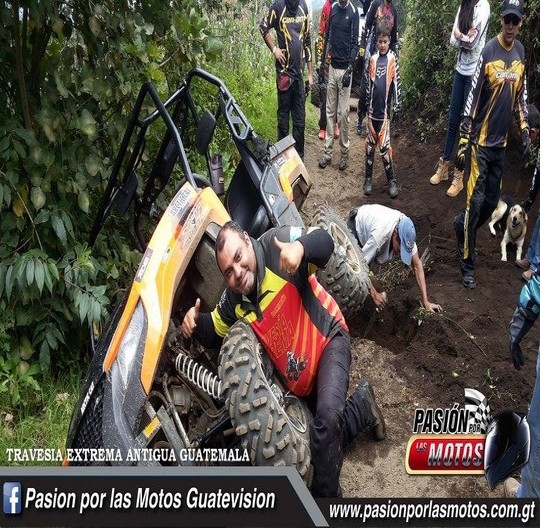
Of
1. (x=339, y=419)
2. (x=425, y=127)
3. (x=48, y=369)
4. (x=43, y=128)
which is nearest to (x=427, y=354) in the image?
(x=339, y=419)

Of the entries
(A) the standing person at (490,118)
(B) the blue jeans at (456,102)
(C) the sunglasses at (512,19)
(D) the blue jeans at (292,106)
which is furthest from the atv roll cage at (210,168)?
(B) the blue jeans at (456,102)

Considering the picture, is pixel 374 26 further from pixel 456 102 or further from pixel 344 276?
pixel 344 276

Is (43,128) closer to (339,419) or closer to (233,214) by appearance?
(233,214)

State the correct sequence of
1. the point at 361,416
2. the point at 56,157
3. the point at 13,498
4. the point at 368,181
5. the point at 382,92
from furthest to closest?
1. the point at 368,181
2. the point at 382,92
3. the point at 56,157
4. the point at 361,416
5. the point at 13,498

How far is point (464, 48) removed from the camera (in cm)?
695

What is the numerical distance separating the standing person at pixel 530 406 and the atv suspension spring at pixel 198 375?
1.53 metres

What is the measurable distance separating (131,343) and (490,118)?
382cm

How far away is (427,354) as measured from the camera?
15.0 feet

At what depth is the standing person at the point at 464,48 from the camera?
6.81 metres

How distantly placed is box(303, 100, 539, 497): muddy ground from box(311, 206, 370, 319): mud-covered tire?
1.98 feet

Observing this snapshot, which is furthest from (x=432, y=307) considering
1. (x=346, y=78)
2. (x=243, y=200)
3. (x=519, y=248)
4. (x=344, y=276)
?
(x=346, y=78)

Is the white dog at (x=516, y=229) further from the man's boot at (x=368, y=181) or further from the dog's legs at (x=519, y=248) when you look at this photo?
the man's boot at (x=368, y=181)

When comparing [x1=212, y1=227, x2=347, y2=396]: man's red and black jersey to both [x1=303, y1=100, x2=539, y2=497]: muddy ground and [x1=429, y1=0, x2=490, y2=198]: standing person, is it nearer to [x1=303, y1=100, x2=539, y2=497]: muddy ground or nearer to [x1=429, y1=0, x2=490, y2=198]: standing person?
[x1=303, y1=100, x2=539, y2=497]: muddy ground

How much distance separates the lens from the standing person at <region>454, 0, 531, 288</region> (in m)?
5.28
